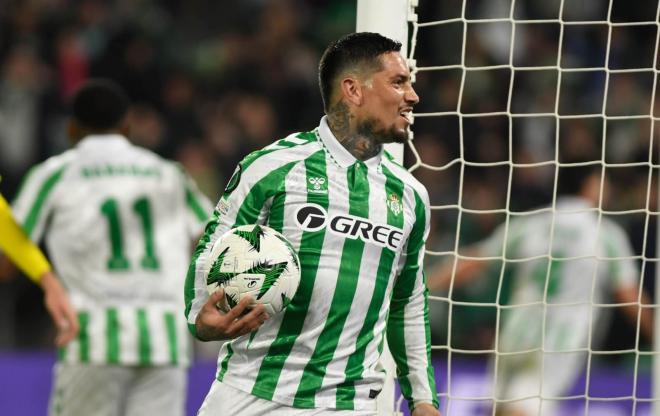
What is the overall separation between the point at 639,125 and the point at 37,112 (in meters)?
4.62

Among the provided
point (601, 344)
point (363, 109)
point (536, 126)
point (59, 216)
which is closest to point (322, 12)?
point (536, 126)

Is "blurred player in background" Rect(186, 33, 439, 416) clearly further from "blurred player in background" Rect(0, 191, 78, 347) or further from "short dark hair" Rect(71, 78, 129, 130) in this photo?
"short dark hair" Rect(71, 78, 129, 130)

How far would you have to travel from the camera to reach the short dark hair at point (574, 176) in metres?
8.57

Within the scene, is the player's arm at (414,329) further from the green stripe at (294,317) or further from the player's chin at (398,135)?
the green stripe at (294,317)

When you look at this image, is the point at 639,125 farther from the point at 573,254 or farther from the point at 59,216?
the point at 59,216

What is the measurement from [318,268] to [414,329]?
0.44 meters

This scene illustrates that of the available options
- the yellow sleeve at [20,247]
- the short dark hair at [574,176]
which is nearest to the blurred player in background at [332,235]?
the yellow sleeve at [20,247]

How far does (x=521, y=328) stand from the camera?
7.84m

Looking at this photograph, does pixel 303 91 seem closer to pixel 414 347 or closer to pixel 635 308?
pixel 635 308

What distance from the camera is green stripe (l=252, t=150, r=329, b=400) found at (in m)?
3.54

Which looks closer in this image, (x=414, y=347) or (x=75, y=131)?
(x=414, y=347)

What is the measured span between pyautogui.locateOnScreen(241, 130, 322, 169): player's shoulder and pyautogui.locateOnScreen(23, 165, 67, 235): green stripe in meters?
2.22

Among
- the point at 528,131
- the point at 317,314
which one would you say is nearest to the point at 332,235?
the point at 317,314

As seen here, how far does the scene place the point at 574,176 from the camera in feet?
29.0
